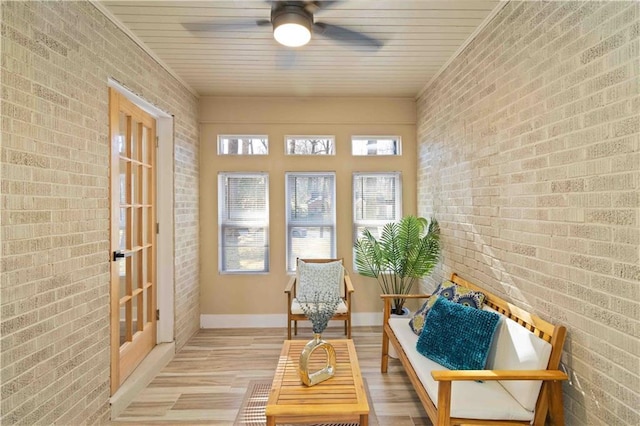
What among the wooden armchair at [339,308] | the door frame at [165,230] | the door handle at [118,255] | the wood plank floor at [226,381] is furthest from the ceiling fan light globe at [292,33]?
the wood plank floor at [226,381]

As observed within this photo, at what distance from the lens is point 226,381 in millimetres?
2953

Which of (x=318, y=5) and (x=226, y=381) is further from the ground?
(x=318, y=5)

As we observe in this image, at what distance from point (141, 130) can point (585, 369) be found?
3.48 meters

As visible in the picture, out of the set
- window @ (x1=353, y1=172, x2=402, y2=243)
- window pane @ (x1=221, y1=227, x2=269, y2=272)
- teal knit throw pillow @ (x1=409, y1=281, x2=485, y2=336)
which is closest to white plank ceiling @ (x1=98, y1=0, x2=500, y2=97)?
window @ (x1=353, y1=172, x2=402, y2=243)

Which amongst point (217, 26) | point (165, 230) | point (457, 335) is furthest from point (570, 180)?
point (165, 230)

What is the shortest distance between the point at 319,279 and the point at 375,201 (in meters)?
1.18

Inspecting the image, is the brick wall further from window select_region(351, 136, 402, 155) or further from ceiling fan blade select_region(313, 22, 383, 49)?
window select_region(351, 136, 402, 155)

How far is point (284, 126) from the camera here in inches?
167

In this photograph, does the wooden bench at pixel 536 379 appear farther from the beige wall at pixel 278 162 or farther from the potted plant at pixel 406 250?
the beige wall at pixel 278 162

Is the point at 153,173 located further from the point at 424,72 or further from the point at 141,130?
the point at 424,72

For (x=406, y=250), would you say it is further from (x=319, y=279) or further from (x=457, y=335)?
(x=457, y=335)

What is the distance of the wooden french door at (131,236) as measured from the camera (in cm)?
251

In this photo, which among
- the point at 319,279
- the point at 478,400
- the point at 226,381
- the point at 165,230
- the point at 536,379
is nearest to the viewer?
the point at 536,379

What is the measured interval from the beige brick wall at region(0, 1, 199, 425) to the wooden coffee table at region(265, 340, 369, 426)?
3.80 feet
